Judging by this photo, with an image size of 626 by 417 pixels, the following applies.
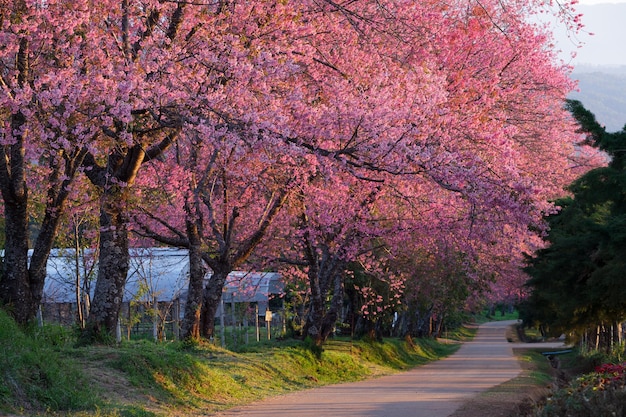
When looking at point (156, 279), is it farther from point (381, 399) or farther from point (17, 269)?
point (17, 269)

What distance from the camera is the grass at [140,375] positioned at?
35.6ft

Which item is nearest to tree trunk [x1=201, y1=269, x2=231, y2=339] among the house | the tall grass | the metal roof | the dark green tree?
the house

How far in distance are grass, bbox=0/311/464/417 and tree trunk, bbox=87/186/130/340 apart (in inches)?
21.0

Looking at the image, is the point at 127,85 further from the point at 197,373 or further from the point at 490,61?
the point at 490,61

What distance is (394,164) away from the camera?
1309cm

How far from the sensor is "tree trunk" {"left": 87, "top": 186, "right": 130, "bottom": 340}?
16031 mm

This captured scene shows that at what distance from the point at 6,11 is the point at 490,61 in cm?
1348

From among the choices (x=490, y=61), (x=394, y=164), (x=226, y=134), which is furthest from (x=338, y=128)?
(x=490, y=61)

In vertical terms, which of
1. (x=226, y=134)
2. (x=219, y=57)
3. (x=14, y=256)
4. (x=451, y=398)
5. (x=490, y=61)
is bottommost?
(x=451, y=398)

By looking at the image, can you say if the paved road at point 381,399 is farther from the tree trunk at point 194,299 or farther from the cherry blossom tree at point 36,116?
the cherry blossom tree at point 36,116

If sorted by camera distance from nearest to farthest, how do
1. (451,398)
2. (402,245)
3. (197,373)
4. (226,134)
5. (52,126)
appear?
(226,134) < (52,126) < (197,373) < (451,398) < (402,245)

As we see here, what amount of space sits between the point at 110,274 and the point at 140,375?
2.27 metres

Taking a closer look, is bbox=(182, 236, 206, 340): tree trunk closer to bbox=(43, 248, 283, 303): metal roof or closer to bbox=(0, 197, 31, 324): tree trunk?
bbox=(0, 197, 31, 324): tree trunk

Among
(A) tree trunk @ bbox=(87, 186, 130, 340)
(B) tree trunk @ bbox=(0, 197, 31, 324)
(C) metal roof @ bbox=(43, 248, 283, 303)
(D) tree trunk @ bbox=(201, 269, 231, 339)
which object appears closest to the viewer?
(B) tree trunk @ bbox=(0, 197, 31, 324)
